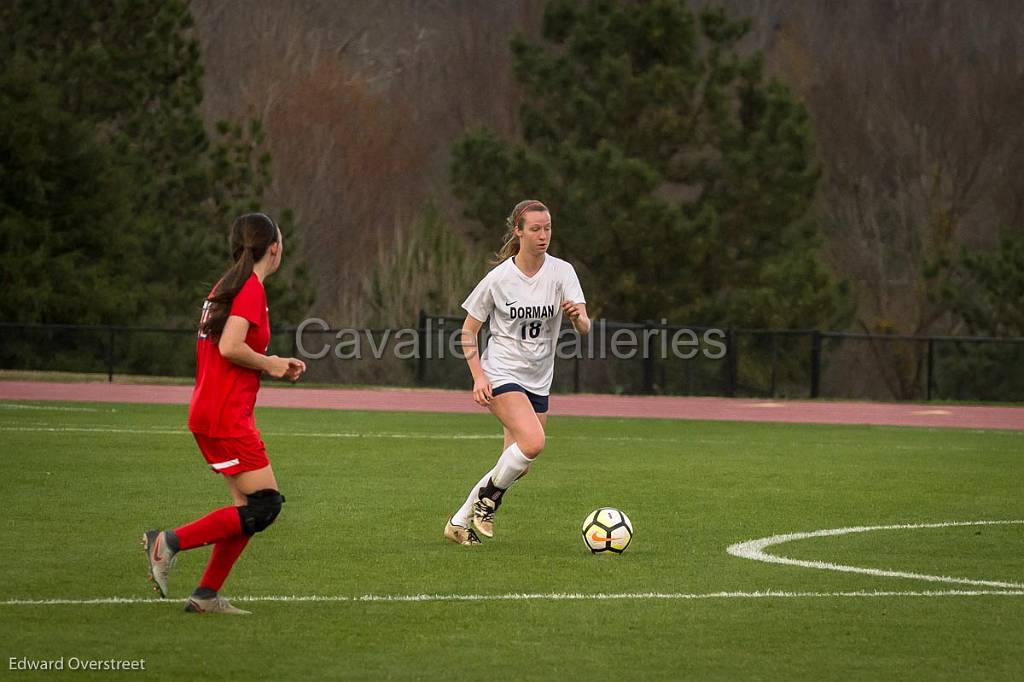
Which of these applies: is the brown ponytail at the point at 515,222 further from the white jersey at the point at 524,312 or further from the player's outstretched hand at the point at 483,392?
the player's outstretched hand at the point at 483,392

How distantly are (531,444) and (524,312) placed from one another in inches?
33.7

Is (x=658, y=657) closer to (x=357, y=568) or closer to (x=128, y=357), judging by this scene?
(x=357, y=568)

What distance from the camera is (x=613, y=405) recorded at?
97.1 ft

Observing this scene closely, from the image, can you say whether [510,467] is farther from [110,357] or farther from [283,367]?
[110,357]

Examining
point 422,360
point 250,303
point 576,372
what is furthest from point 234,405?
point 422,360

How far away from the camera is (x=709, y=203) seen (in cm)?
3716

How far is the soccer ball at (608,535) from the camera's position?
9938 mm

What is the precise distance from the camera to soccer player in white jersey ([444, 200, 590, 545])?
10.4m

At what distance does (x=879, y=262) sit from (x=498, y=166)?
55.0 ft

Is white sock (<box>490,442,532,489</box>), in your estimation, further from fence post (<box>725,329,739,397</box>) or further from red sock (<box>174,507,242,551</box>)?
fence post (<box>725,329,739,397</box>)

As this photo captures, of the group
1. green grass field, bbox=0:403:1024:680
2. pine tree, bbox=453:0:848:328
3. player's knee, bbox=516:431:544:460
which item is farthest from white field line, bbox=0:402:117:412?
player's knee, bbox=516:431:544:460

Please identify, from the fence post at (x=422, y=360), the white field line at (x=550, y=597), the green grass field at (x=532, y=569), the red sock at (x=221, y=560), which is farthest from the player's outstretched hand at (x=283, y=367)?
the fence post at (x=422, y=360)

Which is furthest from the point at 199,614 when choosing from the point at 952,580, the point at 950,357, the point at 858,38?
the point at 858,38

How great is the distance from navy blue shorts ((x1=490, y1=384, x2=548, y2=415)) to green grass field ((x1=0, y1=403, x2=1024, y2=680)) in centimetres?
85
